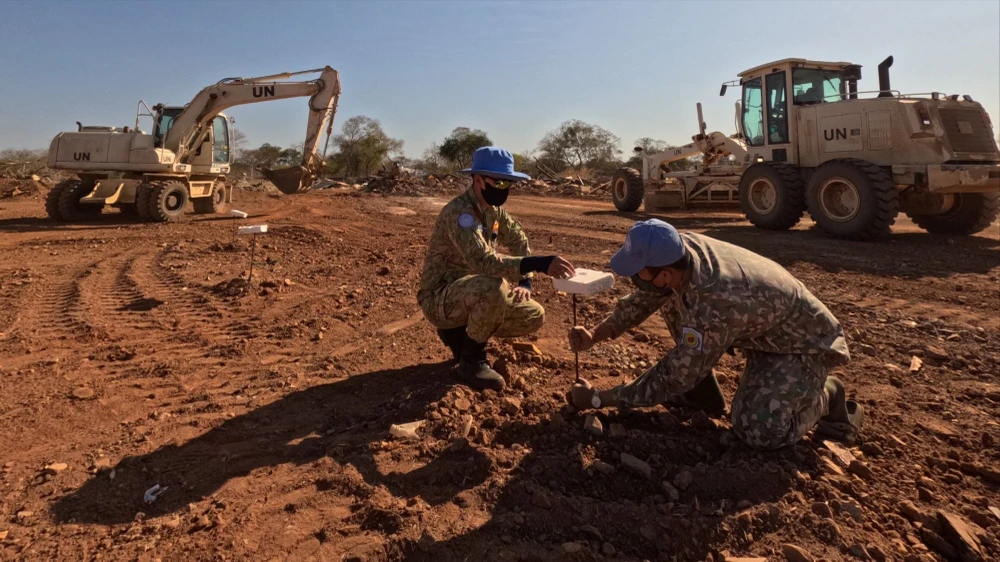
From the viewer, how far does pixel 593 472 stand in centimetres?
271

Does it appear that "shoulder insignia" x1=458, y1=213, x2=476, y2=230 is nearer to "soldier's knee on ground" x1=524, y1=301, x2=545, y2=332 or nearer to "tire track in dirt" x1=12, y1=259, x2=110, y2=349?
"soldier's knee on ground" x1=524, y1=301, x2=545, y2=332

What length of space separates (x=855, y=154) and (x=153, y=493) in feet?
30.7

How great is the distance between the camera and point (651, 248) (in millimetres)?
A: 2521

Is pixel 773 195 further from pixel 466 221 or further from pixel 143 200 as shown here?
pixel 143 200

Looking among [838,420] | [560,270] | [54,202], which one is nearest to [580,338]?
[560,270]

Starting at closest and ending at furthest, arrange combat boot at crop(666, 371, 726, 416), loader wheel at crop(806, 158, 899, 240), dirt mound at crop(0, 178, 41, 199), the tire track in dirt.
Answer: combat boot at crop(666, 371, 726, 416) → the tire track in dirt → loader wheel at crop(806, 158, 899, 240) → dirt mound at crop(0, 178, 41, 199)

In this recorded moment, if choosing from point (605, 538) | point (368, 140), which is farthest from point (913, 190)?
point (368, 140)

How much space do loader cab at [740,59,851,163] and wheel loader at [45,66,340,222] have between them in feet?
29.3

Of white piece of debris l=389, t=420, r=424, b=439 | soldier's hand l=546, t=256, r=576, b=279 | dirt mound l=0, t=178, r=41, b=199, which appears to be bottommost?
white piece of debris l=389, t=420, r=424, b=439

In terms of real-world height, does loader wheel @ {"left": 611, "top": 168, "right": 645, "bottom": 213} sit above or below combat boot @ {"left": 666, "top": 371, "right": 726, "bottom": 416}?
above

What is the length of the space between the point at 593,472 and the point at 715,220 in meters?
9.85

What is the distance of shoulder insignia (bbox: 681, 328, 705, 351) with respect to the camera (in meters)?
2.56

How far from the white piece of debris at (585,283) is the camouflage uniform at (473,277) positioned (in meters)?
0.35

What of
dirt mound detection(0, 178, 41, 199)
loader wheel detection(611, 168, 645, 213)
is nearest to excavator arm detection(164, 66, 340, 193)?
loader wheel detection(611, 168, 645, 213)
